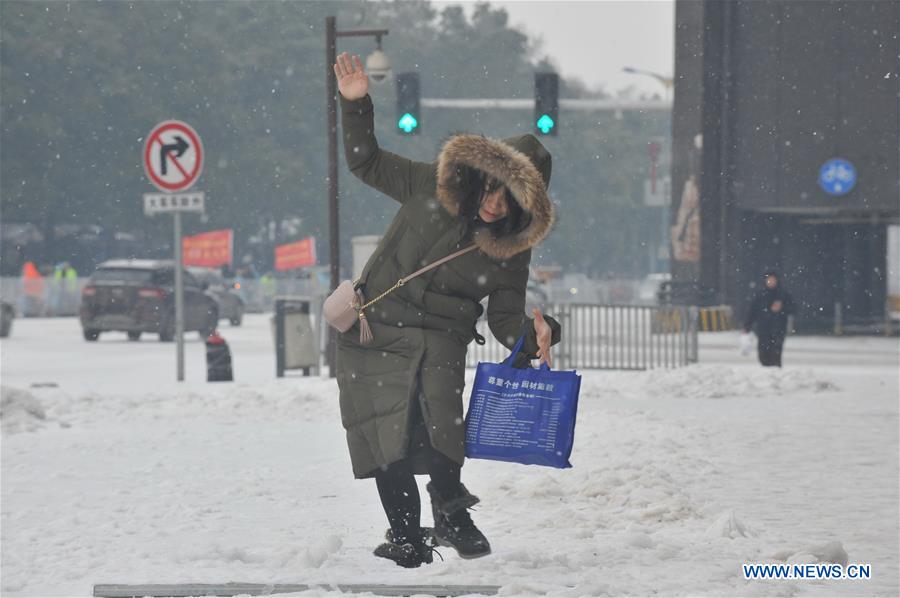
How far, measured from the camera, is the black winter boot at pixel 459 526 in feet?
20.2

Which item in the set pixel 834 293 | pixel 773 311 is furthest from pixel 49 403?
pixel 834 293

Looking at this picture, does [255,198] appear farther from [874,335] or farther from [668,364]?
[668,364]

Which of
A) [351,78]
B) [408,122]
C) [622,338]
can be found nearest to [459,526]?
[351,78]

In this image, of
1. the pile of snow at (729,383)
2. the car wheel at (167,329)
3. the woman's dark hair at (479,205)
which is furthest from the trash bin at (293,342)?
the woman's dark hair at (479,205)

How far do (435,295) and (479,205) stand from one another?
1.29 feet

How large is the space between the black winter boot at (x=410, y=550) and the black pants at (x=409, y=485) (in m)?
0.03

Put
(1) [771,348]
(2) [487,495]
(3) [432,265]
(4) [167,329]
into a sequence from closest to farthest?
(3) [432,265] < (2) [487,495] < (1) [771,348] < (4) [167,329]

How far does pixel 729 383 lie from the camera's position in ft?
55.5

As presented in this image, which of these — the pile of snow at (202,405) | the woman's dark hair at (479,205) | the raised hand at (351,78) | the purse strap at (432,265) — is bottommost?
the pile of snow at (202,405)

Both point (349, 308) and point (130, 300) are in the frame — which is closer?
point (349, 308)

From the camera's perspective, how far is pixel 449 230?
6055mm

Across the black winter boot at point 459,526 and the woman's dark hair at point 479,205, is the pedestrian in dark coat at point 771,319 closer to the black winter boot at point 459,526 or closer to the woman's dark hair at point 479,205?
the black winter boot at point 459,526

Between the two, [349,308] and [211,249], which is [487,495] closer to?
[349,308]

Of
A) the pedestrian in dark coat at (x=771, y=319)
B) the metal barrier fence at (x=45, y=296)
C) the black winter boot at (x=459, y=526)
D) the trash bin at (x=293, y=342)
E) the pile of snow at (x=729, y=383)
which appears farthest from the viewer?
the metal barrier fence at (x=45, y=296)
